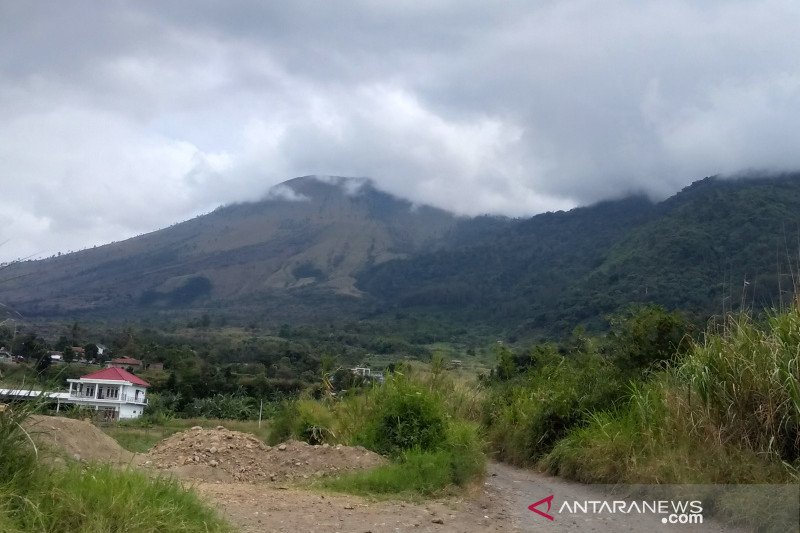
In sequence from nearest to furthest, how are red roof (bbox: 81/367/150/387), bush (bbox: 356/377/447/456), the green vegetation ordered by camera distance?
the green vegetation < bush (bbox: 356/377/447/456) < red roof (bbox: 81/367/150/387)

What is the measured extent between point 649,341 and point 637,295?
3016cm

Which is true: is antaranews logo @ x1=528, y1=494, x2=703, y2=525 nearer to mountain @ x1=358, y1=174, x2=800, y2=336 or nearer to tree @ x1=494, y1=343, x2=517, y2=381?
mountain @ x1=358, y1=174, x2=800, y2=336

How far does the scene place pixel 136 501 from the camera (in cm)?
518

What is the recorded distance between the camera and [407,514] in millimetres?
7379

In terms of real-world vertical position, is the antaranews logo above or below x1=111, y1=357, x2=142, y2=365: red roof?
above

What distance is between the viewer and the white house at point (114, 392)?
31.0m

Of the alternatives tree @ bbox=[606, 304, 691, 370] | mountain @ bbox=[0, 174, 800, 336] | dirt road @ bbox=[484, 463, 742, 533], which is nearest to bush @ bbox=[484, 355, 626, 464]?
tree @ bbox=[606, 304, 691, 370]

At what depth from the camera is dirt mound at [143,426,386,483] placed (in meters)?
9.96

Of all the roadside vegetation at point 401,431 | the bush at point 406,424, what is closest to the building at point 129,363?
the roadside vegetation at point 401,431

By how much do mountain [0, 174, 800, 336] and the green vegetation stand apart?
4.66ft

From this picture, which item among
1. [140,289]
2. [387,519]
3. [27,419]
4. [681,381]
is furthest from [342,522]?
[140,289]

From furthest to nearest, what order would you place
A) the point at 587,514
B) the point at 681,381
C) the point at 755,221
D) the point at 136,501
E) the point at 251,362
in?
the point at 251,362, the point at 755,221, the point at 681,381, the point at 587,514, the point at 136,501

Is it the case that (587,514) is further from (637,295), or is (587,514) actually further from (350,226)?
(350,226)

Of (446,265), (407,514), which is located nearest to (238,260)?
(446,265)
